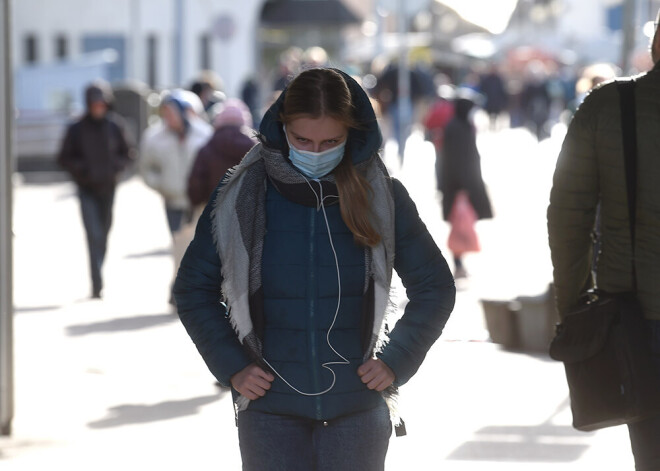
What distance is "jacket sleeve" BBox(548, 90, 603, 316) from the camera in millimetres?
4332

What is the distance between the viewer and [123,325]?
444 inches

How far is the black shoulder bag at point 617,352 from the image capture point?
4.25m

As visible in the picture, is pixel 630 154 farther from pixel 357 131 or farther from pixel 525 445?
pixel 525 445

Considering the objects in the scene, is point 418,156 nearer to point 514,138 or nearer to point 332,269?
point 514,138

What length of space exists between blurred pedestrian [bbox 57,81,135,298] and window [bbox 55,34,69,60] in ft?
92.2

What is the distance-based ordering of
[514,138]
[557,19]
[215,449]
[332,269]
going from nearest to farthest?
[332,269]
[215,449]
[514,138]
[557,19]

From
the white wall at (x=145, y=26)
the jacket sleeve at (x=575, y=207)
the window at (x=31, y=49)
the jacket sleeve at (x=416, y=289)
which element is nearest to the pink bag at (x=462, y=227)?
the jacket sleeve at (x=575, y=207)

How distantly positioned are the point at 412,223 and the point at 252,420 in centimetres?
61

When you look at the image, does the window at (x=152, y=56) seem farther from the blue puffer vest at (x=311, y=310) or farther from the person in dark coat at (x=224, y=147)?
the blue puffer vest at (x=311, y=310)

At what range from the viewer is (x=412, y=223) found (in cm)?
402

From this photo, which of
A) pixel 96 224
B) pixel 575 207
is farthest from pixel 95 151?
pixel 575 207

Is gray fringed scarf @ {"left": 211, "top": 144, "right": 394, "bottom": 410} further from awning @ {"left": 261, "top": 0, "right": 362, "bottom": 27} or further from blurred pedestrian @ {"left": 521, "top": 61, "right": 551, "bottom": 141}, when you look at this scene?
awning @ {"left": 261, "top": 0, "right": 362, "bottom": 27}

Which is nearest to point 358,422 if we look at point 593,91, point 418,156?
point 593,91

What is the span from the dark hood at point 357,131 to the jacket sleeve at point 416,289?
140 mm
